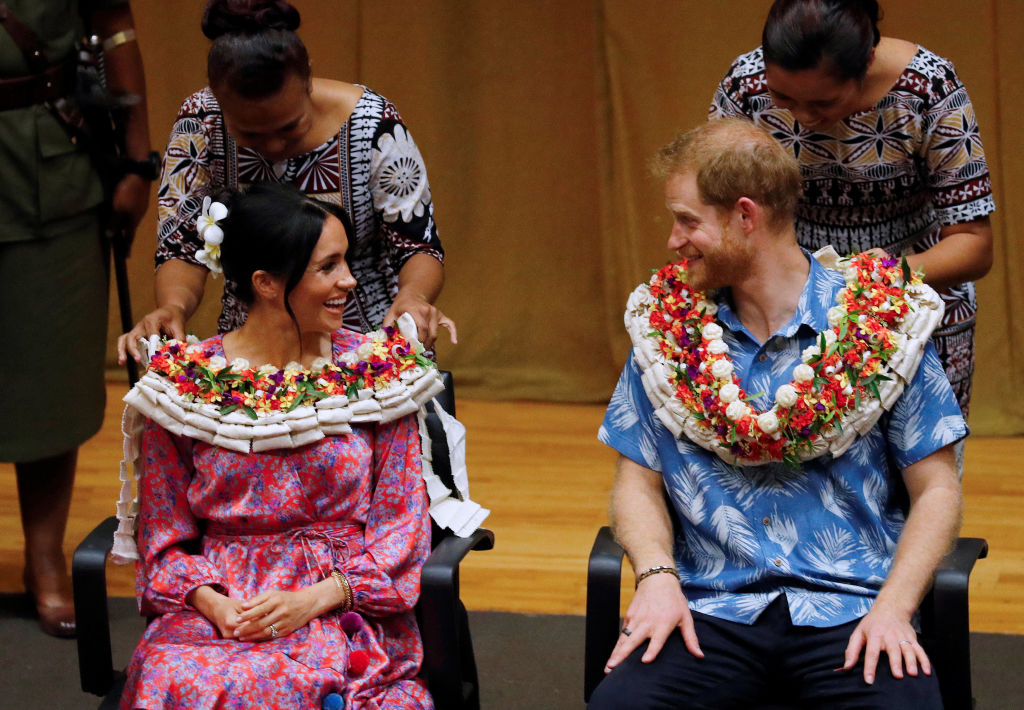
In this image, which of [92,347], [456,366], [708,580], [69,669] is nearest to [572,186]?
[456,366]

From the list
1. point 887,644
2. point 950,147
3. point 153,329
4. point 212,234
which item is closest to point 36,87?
point 153,329

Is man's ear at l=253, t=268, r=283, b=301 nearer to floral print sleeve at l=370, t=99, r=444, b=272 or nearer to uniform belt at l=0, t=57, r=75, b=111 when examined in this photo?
floral print sleeve at l=370, t=99, r=444, b=272

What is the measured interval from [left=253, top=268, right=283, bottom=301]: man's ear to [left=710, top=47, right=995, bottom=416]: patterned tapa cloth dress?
95 cm

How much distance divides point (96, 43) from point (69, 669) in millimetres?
1544

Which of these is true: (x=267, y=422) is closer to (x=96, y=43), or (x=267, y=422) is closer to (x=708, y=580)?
(x=708, y=580)

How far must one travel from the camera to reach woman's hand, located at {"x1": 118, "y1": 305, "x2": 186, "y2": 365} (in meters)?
2.75

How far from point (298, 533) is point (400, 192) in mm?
803

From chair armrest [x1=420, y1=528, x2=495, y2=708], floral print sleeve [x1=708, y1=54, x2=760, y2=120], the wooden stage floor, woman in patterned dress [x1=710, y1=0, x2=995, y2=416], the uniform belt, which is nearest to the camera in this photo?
chair armrest [x1=420, y1=528, x2=495, y2=708]

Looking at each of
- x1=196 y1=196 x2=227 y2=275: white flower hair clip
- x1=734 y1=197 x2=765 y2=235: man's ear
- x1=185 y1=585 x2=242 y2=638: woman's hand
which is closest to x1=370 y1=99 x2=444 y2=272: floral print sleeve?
x1=196 y1=196 x2=227 y2=275: white flower hair clip

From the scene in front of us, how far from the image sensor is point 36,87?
3.60 metres

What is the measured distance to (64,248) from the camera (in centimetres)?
371

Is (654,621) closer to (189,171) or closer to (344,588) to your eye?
(344,588)

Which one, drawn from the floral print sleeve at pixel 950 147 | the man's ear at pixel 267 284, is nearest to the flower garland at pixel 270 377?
the man's ear at pixel 267 284

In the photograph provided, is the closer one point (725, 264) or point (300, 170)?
point (725, 264)
